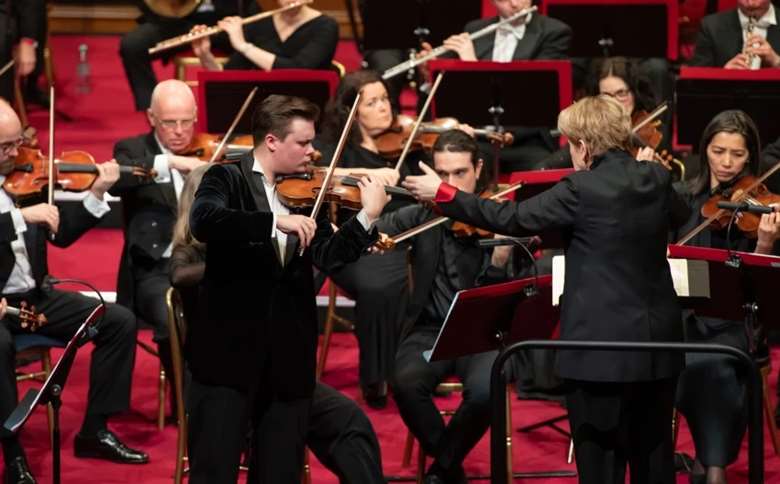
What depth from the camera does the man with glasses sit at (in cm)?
559

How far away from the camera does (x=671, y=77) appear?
292 inches

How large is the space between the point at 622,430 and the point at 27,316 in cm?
220

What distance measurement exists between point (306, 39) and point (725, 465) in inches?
132

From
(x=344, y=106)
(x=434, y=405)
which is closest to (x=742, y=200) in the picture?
(x=434, y=405)

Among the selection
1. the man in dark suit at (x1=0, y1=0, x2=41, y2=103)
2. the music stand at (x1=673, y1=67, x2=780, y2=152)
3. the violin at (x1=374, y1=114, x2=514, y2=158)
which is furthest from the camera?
the man in dark suit at (x1=0, y1=0, x2=41, y2=103)

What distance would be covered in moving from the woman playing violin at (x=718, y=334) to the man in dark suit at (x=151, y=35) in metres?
3.46

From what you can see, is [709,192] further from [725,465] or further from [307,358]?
[307,358]

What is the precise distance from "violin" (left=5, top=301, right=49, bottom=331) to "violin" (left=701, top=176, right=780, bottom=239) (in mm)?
2448

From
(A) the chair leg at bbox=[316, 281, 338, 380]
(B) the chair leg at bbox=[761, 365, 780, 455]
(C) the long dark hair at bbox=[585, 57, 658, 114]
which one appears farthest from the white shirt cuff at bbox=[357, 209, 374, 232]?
(C) the long dark hair at bbox=[585, 57, 658, 114]

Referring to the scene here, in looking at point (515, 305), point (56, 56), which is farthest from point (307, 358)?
point (56, 56)

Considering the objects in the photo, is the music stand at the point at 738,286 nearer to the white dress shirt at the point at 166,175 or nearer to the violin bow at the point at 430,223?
the violin bow at the point at 430,223

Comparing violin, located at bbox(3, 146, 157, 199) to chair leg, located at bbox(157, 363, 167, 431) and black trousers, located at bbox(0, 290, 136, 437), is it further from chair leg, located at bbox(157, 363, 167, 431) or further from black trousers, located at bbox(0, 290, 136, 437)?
chair leg, located at bbox(157, 363, 167, 431)

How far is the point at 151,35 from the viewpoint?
828cm

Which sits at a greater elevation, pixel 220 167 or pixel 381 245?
pixel 220 167
